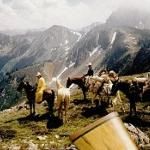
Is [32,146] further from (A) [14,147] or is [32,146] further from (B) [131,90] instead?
(B) [131,90]

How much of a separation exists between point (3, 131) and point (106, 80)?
35.1ft

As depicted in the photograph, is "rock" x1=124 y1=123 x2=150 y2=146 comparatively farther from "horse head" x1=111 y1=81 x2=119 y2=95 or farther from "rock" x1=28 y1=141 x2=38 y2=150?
"horse head" x1=111 y1=81 x2=119 y2=95

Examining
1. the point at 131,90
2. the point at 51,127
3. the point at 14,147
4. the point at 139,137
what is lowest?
the point at 51,127

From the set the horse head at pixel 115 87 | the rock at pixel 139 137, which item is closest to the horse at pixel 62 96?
the horse head at pixel 115 87

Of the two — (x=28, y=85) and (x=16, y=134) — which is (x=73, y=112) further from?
(x=16, y=134)

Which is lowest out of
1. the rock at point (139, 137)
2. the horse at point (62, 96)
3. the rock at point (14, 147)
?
the rock at point (14, 147)

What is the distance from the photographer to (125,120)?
2984 centimetres

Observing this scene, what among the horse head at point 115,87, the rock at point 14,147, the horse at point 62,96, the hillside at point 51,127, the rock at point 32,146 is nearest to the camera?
the rock at point 32,146

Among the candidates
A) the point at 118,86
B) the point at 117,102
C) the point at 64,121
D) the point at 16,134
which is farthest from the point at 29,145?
the point at 117,102

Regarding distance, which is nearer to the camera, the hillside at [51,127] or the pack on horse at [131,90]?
the hillside at [51,127]

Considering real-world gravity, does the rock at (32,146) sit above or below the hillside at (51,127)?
above

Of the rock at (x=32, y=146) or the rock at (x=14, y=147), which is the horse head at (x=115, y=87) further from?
the rock at (x=14, y=147)

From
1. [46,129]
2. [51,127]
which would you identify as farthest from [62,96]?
[46,129]

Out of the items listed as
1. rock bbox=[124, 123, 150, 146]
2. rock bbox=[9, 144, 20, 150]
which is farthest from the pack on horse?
rock bbox=[9, 144, 20, 150]
